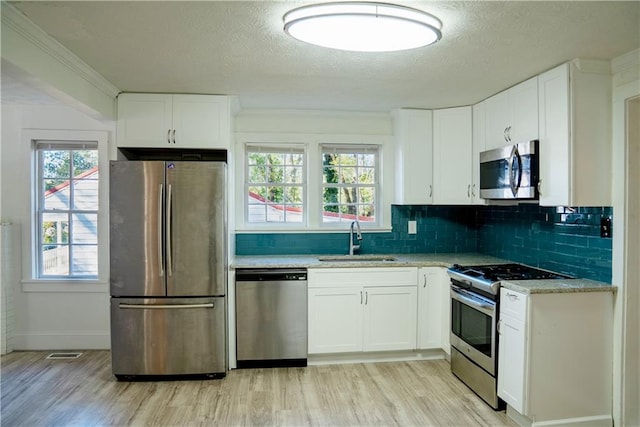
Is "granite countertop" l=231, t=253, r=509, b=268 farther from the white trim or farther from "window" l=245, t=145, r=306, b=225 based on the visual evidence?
the white trim

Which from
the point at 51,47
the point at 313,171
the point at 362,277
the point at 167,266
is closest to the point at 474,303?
the point at 362,277

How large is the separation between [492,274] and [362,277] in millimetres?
1071

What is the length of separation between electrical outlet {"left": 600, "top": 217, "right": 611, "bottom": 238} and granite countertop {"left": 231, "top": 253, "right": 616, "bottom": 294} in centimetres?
32

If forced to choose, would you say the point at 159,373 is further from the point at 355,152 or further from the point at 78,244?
the point at 355,152

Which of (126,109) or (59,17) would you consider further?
(126,109)

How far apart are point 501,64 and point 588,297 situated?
160 centimetres

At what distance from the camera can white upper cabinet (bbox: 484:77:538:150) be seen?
9.71 feet

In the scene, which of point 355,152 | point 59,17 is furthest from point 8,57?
point 355,152

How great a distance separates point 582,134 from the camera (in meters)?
2.65

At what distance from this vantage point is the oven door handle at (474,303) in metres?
2.86

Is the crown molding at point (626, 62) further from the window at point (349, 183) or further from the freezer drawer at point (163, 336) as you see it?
the freezer drawer at point (163, 336)

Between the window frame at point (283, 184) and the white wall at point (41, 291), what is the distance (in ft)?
4.23

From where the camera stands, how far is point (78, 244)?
159 inches

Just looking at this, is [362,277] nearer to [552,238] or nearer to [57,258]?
[552,238]
